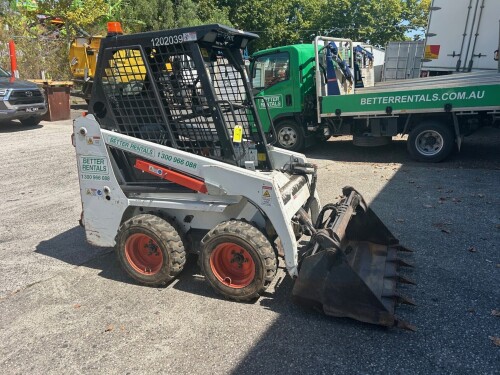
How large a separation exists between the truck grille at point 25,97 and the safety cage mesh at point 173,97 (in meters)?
10.6

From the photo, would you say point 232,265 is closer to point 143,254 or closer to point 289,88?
point 143,254

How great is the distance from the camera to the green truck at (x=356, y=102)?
7957 mm

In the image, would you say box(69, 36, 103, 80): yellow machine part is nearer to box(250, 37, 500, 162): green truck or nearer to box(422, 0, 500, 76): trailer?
box(250, 37, 500, 162): green truck

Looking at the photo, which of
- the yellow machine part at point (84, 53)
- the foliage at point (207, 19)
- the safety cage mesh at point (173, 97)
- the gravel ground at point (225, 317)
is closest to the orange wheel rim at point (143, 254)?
the gravel ground at point (225, 317)

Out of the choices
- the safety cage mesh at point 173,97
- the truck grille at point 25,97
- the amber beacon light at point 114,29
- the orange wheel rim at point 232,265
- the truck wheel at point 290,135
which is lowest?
the orange wheel rim at point 232,265

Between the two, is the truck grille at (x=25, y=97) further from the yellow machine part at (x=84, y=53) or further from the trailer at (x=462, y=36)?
the trailer at (x=462, y=36)

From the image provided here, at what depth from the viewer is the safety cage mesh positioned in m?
3.65

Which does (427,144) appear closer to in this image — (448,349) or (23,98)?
(448,349)

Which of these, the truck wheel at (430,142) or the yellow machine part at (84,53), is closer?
the truck wheel at (430,142)

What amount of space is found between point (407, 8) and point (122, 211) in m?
30.9

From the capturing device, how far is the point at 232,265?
11.9ft

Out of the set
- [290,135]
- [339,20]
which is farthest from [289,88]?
[339,20]

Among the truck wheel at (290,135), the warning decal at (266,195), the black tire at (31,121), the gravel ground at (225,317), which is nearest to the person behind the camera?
the gravel ground at (225,317)

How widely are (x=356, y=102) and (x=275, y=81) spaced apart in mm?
1971
